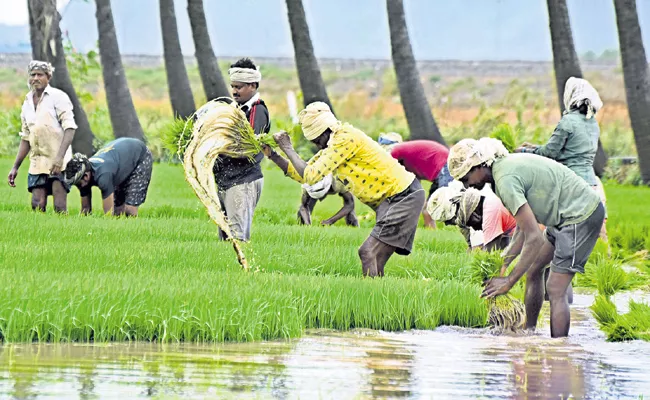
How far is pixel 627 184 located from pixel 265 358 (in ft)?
62.3

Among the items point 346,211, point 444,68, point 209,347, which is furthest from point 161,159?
point 444,68

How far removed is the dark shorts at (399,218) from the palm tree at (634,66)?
1412cm

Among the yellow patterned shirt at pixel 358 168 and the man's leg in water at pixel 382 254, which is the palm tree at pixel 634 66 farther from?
the yellow patterned shirt at pixel 358 168

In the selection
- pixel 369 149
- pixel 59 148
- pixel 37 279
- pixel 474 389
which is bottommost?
pixel 474 389

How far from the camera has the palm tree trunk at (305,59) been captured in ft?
92.1

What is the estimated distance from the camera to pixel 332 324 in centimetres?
914

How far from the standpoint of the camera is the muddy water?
20.9 ft

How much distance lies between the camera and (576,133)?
455 inches

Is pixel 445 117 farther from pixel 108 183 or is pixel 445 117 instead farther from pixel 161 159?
pixel 108 183

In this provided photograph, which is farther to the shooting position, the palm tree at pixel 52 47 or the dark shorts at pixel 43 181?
the palm tree at pixel 52 47

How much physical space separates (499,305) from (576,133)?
2719 millimetres

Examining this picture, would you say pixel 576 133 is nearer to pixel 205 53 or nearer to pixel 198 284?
pixel 198 284

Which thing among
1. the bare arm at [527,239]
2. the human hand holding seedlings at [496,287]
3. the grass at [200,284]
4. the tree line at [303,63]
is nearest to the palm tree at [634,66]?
the tree line at [303,63]

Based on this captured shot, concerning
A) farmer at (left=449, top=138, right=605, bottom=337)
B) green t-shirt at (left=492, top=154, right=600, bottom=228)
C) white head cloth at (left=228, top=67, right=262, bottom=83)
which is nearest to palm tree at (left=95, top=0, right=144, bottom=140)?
white head cloth at (left=228, top=67, right=262, bottom=83)
